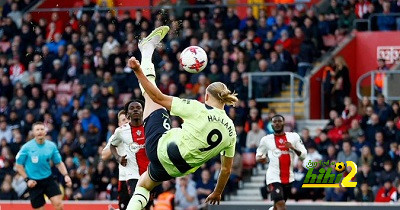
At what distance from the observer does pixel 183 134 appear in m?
14.6

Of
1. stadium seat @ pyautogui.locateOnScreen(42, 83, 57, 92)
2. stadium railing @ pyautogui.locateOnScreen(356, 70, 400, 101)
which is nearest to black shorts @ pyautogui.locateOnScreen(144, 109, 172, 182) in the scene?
stadium railing @ pyautogui.locateOnScreen(356, 70, 400, 101)

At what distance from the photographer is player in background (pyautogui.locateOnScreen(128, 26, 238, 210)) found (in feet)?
47.5

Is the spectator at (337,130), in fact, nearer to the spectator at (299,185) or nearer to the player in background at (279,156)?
the spectator at (299,185)

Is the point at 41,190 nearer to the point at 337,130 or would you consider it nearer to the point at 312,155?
the point at 312,155

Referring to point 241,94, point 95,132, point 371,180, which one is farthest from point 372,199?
point 95,132

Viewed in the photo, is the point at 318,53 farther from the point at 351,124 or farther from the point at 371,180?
the point at 371,180

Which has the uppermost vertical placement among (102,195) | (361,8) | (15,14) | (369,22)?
(15,14)

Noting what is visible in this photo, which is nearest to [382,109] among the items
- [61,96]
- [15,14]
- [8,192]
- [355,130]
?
[355,130]

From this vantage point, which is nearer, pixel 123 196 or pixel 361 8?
pixel 123 196

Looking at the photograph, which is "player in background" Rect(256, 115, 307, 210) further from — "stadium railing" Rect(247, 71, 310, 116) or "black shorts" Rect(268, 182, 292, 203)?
"stadium railing" Rect(247, 71, 310, 116)

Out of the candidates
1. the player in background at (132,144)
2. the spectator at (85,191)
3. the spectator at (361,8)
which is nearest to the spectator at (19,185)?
the spectator at (85,191)

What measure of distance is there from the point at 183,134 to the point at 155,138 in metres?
0.45

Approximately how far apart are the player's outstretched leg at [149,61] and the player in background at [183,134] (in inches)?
0.5

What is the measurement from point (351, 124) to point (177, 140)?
10082 millimetres
